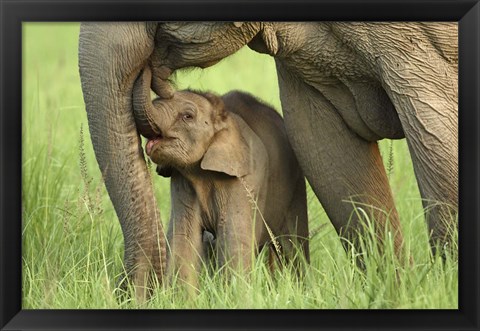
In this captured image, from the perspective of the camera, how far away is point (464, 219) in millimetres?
4008

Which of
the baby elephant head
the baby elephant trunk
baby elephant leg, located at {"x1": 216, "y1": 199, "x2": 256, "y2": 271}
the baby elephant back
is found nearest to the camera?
the baby elephant trunk

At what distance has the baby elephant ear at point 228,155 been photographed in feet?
16.2

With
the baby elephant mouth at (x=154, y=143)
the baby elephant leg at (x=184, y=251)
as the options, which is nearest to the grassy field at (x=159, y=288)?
the baby elephant leg at (x=184, y=251)

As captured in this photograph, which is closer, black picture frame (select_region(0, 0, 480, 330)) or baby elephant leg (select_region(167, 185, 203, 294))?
black picture frame (select_region(0, 0, 480, 330))

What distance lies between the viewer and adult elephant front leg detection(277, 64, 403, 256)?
5082 mm

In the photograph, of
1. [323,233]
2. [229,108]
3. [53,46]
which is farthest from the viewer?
[53,46]

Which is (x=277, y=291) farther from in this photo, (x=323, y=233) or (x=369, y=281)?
(x=323, y=233)

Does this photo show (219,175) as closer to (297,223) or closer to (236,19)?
(297,223)

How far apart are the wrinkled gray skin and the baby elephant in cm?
19

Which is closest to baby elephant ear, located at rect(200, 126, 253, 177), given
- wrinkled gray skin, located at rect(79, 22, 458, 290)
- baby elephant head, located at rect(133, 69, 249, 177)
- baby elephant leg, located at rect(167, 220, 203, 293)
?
baby elephant head, located at rect(133, 69, 249, 177)

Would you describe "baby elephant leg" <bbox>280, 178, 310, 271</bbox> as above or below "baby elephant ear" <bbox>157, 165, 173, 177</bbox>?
below

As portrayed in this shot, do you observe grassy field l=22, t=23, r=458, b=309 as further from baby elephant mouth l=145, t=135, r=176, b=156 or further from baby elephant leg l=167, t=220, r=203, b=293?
baby elephant mouth l=145, t=135, r=176, b=156
